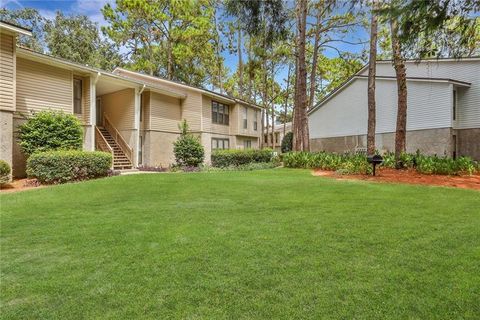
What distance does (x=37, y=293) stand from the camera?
10.7 ft

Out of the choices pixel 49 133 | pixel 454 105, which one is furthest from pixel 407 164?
pixel 49 133

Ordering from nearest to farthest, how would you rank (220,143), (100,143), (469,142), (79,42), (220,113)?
(100,143) → (469,142) → (220,143) → (220,113) → (79,42)

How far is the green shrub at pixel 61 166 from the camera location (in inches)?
420

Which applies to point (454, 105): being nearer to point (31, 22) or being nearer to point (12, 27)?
point (12, 27)

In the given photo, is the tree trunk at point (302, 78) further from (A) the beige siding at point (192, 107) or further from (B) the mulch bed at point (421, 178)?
(A) the beige siding at point (192, 107)

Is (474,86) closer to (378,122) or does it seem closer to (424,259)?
(378,122)

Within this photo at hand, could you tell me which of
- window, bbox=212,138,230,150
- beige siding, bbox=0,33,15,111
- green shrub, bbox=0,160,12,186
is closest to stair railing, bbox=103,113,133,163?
window, bbox=212,138,230,150

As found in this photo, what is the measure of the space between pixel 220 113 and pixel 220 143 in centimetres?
235

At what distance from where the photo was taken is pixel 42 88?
13.2 meters

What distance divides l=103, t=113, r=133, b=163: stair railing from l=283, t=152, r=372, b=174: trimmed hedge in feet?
29.1

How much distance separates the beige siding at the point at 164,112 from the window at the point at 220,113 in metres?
2.50

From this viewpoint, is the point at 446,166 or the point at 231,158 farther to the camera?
the point at 231,158

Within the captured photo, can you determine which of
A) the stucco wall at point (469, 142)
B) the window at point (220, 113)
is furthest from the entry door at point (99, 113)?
the stucco wall at point (469, 142)

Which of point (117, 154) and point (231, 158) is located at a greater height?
point (117, 154)
